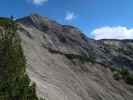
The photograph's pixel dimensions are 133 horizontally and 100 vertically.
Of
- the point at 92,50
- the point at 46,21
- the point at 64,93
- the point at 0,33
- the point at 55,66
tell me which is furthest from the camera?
the point at 46,21

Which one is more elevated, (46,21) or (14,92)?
(46,21)

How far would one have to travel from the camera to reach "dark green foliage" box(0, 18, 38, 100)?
18.1m

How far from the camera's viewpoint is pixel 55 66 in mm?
37656

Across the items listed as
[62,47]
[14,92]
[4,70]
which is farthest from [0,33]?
[62,47]

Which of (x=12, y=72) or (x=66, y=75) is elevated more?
(x=12, y=72)

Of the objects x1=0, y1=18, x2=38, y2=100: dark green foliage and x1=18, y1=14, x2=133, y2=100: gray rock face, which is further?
x1=18, y1=14, x2=133, y2=100: gray rock face

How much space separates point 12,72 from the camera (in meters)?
19.3

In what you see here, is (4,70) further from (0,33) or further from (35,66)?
(35,66)

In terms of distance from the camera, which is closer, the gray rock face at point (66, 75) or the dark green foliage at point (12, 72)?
the dark green foliage at point (12, 72)

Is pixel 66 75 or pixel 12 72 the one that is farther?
pixel 66 75

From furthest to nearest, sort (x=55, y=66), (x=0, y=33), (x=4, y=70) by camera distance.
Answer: (x=55, y=66)
(x=0, y=33)
(x=4, y=70)

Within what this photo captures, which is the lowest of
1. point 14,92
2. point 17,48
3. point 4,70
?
point 14,92

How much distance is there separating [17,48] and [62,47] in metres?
36.7

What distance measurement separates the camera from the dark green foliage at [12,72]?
18.1 m
